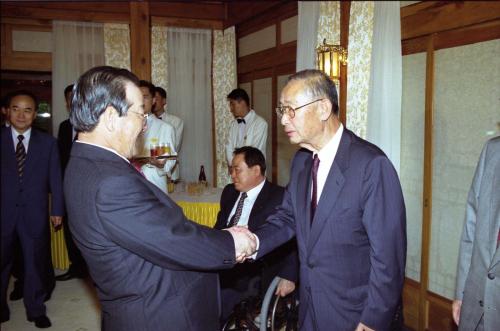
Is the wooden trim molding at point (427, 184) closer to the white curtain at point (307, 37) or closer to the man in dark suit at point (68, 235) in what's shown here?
the white curtain at point (307, 37)

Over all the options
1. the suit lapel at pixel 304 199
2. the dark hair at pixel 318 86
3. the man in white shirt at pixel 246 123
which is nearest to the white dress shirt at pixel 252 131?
the man in white shirt at pixel 246 123

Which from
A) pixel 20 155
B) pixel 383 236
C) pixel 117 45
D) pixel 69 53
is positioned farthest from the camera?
pixel 117 45

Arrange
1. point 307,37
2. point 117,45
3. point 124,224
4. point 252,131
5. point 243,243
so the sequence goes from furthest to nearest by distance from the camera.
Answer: point 117,45 < point 252,131 < point 307,37 < point 243,243 < point 124,224

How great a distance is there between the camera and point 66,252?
4559 mm

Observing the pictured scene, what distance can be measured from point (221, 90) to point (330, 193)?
200 inches

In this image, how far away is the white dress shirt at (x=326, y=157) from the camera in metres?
1.66

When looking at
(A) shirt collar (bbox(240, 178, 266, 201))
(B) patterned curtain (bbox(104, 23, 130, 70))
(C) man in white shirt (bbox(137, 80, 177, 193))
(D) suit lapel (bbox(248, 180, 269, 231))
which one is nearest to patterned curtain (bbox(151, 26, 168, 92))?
(B) patterned curtain (bbox(104, 23, 130, 70))

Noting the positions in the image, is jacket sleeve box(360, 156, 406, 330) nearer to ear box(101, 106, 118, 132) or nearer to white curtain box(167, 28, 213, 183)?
ear box(101, 106, 118, 132)

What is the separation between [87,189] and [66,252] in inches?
145

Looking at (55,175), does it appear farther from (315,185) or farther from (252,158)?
(315,185)

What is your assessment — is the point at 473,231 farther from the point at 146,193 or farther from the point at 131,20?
the point at 131,20

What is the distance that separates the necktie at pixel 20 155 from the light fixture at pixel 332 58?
238 centimetres

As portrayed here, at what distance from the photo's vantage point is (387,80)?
126 inches

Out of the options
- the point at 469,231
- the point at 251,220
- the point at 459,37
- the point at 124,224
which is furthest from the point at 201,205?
the point at 124,224
